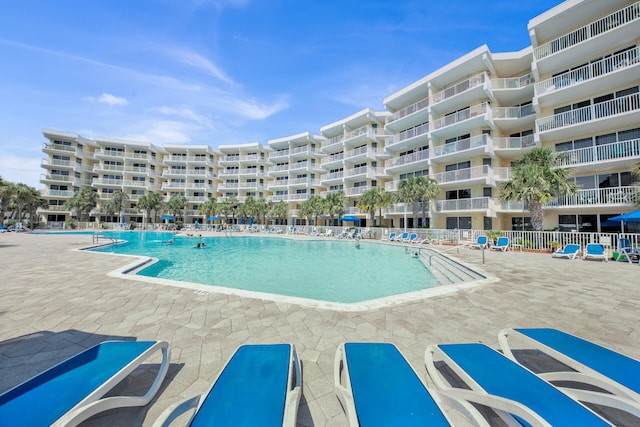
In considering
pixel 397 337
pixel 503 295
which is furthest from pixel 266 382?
pixel 503 295

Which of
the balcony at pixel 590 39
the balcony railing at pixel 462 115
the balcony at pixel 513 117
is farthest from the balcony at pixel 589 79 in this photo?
Answer: the balcony railing at pixel 462 115

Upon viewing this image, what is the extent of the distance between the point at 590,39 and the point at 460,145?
867 centimetres

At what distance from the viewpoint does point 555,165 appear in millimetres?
14719

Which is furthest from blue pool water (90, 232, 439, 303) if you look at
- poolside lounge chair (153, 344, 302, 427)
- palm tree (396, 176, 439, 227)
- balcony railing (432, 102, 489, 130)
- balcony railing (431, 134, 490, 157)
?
balcony railing (432, 102, 489, 130)

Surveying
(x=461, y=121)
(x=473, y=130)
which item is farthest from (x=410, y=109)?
(x=473, y=130)

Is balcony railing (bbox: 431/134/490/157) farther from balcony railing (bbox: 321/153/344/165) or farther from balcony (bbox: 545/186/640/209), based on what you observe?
balcony railing (bbox: 321/153/344/165)

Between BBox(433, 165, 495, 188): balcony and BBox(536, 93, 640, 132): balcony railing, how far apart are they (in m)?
4.14

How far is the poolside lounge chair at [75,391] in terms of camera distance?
4.74 feet

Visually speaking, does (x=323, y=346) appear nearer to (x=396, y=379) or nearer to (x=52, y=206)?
(x=396, y=379)

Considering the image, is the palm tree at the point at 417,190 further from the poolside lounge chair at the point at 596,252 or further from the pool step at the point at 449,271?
the poolside lounge chair at the point at 596,252

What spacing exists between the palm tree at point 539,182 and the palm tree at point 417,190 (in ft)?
18.6

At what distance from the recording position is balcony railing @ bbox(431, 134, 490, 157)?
1889 cm

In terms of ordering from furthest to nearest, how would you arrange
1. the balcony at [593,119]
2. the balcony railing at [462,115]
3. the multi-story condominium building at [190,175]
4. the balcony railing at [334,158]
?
the multi-story condominium building at [190,175] < the balcony railing at [334,158] < the balcony railing at [462,115] < the balcony at [593,119]

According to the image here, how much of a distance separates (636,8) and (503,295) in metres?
20.7
